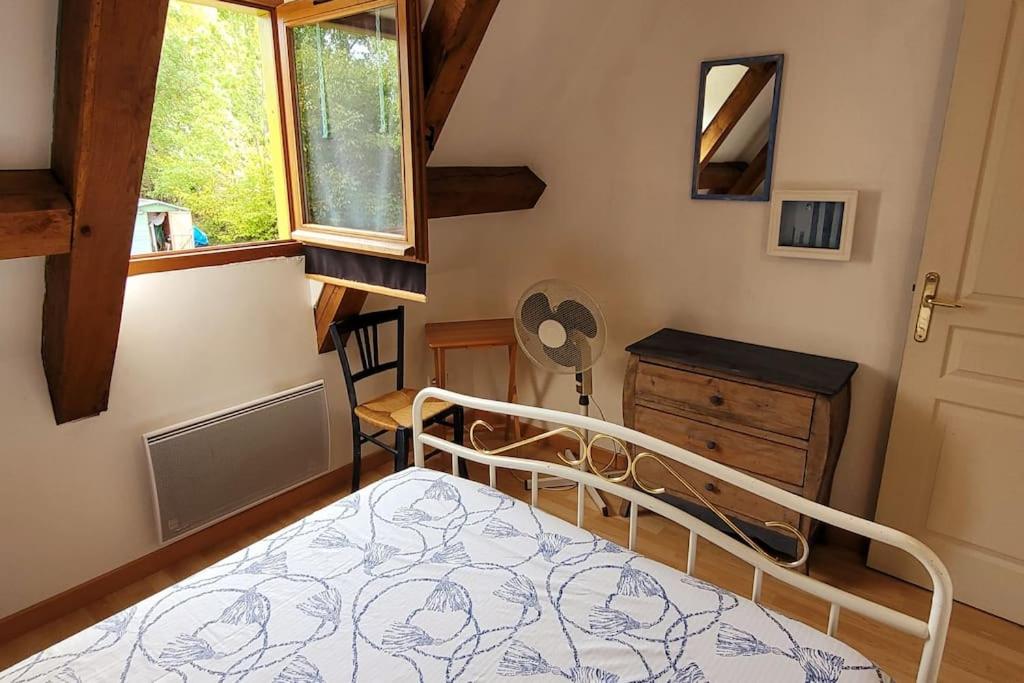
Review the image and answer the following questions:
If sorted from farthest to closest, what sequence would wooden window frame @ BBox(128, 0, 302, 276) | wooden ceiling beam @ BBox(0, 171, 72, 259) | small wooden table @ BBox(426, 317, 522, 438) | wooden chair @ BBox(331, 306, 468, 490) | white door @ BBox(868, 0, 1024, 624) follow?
small wooden table @ BBox(426, 317, 522, 438)
wooden chair @ BBox(331, 306, 468, 490)
wooden window frame @ BBox(128, 0, 302, 276)
white door @ BBox(868, 0, 1024, 624)
wooden ceiling beam @ BBox(0, 171, 72, 259)

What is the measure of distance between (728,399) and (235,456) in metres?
2.01

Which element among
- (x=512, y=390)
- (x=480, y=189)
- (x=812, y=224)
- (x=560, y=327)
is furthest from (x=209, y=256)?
(x=812, y=224)

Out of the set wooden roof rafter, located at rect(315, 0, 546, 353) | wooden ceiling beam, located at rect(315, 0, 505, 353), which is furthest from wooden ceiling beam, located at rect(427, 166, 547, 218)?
wooden ceiling beam, located at rect(315, 0, 505, 353)

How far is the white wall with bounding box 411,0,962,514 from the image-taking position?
89.7 inches

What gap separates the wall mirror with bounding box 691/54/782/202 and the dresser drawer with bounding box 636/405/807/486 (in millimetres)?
978

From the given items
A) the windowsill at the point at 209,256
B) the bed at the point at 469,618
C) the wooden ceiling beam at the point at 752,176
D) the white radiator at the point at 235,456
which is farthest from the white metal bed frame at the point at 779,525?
the wooden ceiling beam at the point at 752,176

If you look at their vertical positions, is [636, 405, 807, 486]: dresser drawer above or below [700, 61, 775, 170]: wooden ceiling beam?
below

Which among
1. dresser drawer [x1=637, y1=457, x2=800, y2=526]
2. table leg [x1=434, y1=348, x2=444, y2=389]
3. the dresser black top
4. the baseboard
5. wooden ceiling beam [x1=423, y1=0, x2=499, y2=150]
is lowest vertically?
the baseboard

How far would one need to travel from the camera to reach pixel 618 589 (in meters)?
1.38

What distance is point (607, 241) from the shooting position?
10.3 ft

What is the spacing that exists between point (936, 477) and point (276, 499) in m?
2.70

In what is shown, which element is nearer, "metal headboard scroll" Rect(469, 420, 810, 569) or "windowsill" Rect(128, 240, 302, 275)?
"metal headboard scroll" Rect(469, 420, 810, 569)

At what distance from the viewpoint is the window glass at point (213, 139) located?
2.36 m

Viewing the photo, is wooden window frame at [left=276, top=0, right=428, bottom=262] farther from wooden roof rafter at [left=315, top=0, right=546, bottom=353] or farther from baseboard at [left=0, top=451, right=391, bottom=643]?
baseboard at [left=0, top=451, right=391, bottom=643]
